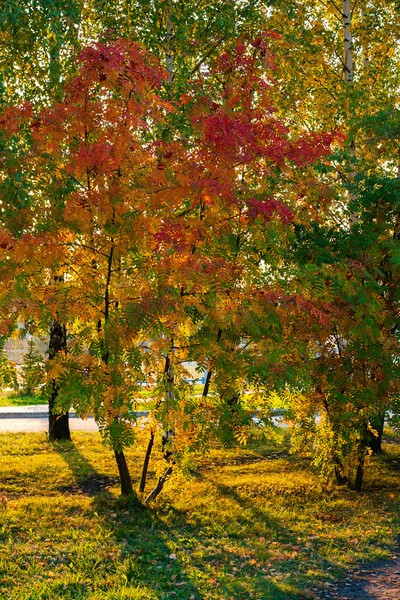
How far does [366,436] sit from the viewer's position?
9258 millimetres

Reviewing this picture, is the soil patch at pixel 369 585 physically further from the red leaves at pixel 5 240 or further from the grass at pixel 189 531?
the red leaves at pixel 5 240

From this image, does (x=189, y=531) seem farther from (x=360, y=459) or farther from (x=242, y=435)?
(x=360, y=459)

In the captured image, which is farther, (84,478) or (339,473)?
(84,478)

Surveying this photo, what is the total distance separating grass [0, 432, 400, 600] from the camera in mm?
5480

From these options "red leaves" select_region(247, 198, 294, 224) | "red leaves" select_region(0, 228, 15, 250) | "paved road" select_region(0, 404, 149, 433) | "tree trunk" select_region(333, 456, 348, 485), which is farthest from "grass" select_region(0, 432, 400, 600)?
"paved road" select_region(0, 404, 149, 433)

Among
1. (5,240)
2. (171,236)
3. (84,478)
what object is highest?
(171,236)

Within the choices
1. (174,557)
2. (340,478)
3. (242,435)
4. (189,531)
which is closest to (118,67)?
(242,435)

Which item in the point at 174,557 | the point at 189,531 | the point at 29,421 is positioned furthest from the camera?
the point at 29,421

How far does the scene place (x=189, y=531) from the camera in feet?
23.2

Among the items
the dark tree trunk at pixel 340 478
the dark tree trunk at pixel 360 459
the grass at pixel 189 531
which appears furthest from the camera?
the dark tree trunk at pixel 340 478

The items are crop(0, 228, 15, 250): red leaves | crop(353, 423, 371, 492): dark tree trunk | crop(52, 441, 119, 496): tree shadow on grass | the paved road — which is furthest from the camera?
the paved road

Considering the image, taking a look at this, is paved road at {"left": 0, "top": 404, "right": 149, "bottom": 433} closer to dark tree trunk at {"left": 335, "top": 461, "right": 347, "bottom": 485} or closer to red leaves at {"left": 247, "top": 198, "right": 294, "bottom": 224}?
dark tree trunk at {"left": 335, "top": 461, "right": 347, "bottom": 485}

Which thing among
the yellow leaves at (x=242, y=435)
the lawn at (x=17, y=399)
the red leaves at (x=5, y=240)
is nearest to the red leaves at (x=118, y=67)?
the red leaves at (x=5, y=240)

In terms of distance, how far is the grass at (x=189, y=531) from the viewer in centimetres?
548
